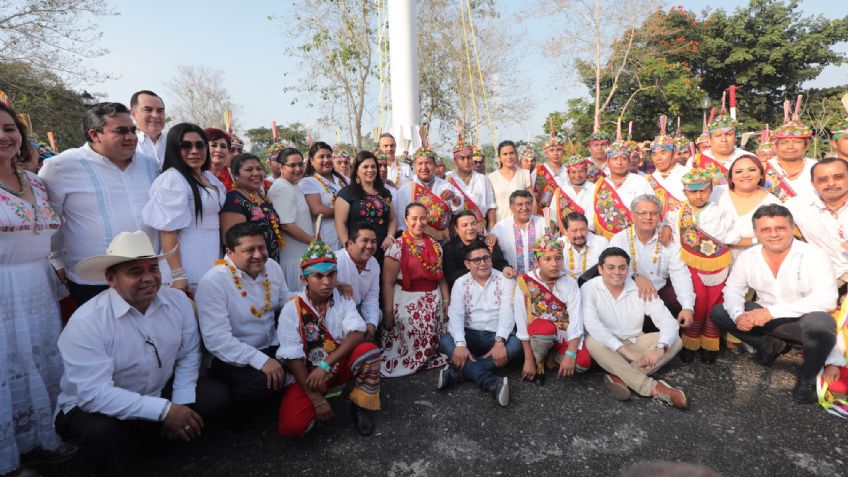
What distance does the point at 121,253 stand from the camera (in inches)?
88.2

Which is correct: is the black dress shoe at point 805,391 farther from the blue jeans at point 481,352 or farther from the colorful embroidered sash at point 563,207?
the colorful embroidered sash at point 563,207

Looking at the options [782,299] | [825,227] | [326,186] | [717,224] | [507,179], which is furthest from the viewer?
[507,179]

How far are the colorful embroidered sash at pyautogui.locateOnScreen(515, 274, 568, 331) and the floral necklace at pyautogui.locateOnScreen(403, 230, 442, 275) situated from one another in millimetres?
797

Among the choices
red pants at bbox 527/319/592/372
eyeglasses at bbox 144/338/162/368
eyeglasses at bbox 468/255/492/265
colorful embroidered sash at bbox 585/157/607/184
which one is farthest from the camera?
colorful embroidered sash at bbox 585/157/607/184

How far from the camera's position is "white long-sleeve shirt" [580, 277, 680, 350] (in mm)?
3398

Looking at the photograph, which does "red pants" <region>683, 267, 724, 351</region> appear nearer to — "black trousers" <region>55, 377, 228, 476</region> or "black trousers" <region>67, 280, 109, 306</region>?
"black trousers" <region>55, 377, 228, 476</region>

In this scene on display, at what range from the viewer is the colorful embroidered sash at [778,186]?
4.26 meters

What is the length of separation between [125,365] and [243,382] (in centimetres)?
66

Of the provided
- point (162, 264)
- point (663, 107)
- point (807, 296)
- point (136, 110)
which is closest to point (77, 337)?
point (162, 264)

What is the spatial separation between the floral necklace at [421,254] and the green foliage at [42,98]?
12259 millimetres

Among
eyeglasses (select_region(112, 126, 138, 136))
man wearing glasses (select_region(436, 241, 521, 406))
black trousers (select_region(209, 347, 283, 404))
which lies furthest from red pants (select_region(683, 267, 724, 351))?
eyeglasses (select_region(112, 126, 138, 136))

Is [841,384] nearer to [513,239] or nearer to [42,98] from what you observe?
[513,239]

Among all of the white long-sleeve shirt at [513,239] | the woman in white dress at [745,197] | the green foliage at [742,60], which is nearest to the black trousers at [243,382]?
the white long-sleeve shirt at [513,239]

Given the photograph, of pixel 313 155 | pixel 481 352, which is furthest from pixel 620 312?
pixel 313 155
